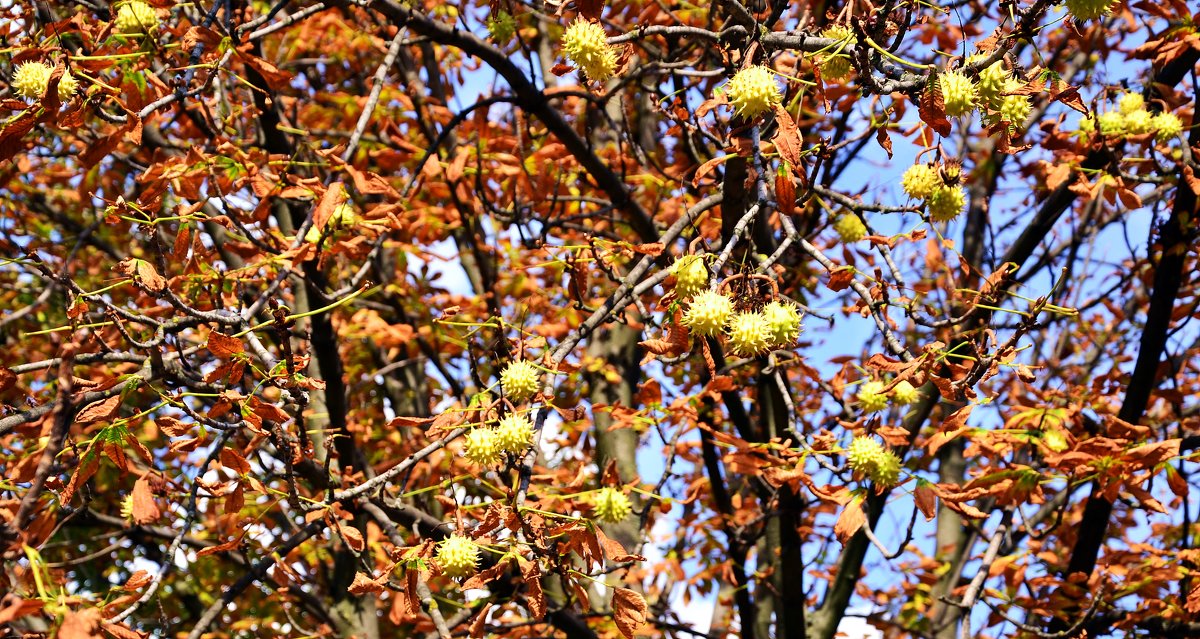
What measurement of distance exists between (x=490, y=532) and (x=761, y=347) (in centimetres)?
81

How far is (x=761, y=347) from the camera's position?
2336 mm

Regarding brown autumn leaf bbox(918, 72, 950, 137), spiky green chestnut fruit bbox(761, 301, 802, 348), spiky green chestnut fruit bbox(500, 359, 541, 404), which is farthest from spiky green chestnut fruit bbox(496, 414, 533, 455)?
brown autumn leaf bbox(918, 72, 950, 137)

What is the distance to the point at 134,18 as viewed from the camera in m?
3.01

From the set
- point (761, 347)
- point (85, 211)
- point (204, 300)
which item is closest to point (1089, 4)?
point (761, 347)

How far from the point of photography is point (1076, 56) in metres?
5.99

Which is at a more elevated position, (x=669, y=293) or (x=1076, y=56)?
(x=1076, y=56)

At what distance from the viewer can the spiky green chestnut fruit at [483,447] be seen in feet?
7.66

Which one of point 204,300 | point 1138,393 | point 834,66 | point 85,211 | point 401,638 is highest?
point 85,211

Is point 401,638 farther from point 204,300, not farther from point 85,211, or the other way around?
point 85,211

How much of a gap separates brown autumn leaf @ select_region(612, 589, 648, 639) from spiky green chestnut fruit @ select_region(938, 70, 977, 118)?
1.46 meters

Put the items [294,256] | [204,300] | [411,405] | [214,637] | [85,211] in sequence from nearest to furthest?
[294,256] → [204,300] → [214,637] → [411,405] → [85,211]

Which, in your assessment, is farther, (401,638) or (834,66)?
(401,638)

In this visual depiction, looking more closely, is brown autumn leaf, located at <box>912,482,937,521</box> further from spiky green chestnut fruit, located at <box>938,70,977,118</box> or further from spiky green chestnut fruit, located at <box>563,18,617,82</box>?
spiky green chestnut fruit, located at <box>563,18,617,82</box>

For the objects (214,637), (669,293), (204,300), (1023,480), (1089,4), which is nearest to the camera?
(1089,4)
